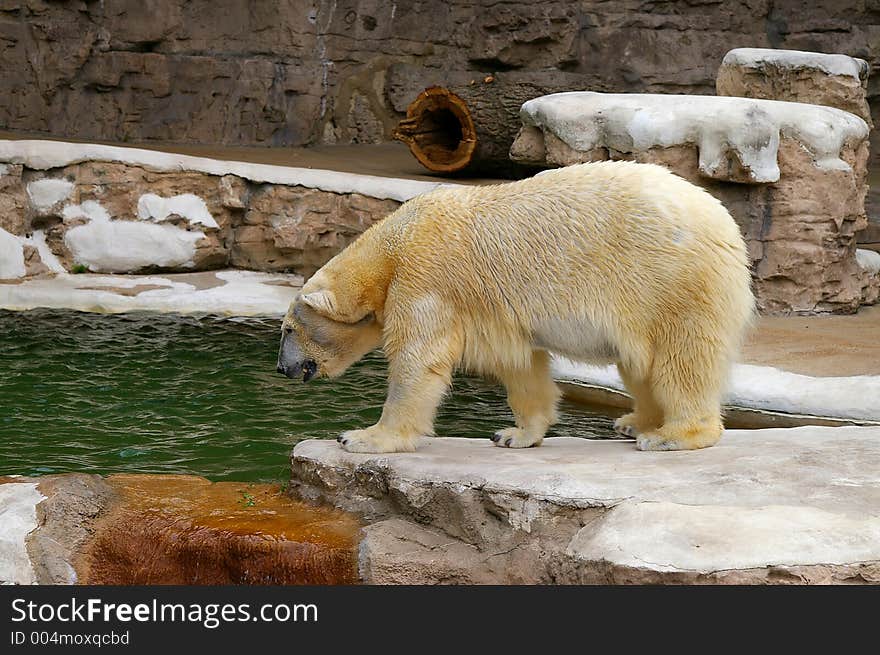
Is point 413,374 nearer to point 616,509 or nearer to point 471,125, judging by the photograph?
point 616,509

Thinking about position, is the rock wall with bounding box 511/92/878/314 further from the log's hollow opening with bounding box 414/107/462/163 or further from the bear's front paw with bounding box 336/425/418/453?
the bear's front paw with bounding box 336/425/418/453

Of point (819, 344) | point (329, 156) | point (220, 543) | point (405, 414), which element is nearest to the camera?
point (220, 543)

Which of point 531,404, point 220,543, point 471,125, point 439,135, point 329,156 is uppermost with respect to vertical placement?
point 471,125

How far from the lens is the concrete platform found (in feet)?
10.3

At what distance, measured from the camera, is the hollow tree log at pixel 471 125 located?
10.0 meters

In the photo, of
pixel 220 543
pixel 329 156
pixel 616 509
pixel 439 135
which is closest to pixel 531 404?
pixel 616 509

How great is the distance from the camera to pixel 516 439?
459 cm

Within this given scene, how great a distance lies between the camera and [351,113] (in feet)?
43.2

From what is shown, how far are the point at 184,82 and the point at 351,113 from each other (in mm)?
1939

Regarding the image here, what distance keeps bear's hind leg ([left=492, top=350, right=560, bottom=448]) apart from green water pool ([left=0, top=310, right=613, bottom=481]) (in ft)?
3.96

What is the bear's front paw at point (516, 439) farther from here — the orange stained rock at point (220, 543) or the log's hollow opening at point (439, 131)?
the log's hollow opening at point (439, 131)

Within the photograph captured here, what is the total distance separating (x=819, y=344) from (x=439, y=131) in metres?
4.71

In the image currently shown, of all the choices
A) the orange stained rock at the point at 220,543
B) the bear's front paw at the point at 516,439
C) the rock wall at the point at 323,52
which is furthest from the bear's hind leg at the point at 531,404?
the rock wall at the point at 323,52

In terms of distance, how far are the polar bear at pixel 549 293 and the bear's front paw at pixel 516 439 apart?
0.25 metres
